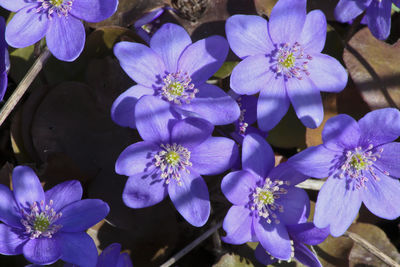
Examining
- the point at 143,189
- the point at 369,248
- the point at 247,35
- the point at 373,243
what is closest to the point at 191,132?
the point at 143,189

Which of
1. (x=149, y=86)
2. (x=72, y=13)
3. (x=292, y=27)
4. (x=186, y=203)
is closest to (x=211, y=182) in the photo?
(x=186, y=203)

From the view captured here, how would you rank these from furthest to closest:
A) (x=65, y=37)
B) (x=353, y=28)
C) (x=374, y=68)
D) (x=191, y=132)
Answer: (x=353, y=28) < (x=374, y=68) < (x=65, y=37) < (x=191, y=132)

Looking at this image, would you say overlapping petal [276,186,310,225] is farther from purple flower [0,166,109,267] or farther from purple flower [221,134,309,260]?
purple flower [0,166,109,267]

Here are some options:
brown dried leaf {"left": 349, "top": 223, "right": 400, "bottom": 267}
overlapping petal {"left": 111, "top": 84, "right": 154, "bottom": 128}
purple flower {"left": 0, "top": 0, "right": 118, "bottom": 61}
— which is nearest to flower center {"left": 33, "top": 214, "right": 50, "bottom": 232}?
overlapping petal {"left": 111, "top": 84, "right": 154, "bottom": 128}

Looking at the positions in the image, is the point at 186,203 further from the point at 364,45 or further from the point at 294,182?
the point at 364,45

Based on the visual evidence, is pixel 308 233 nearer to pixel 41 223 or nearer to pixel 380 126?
pixel 380 126

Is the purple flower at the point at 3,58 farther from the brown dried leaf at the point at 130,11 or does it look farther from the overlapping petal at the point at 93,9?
the brown dried leaf at the point at 130,11

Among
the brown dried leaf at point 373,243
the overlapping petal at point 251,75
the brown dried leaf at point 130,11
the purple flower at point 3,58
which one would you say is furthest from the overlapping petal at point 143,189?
the brown dried leaf at point 373,243
